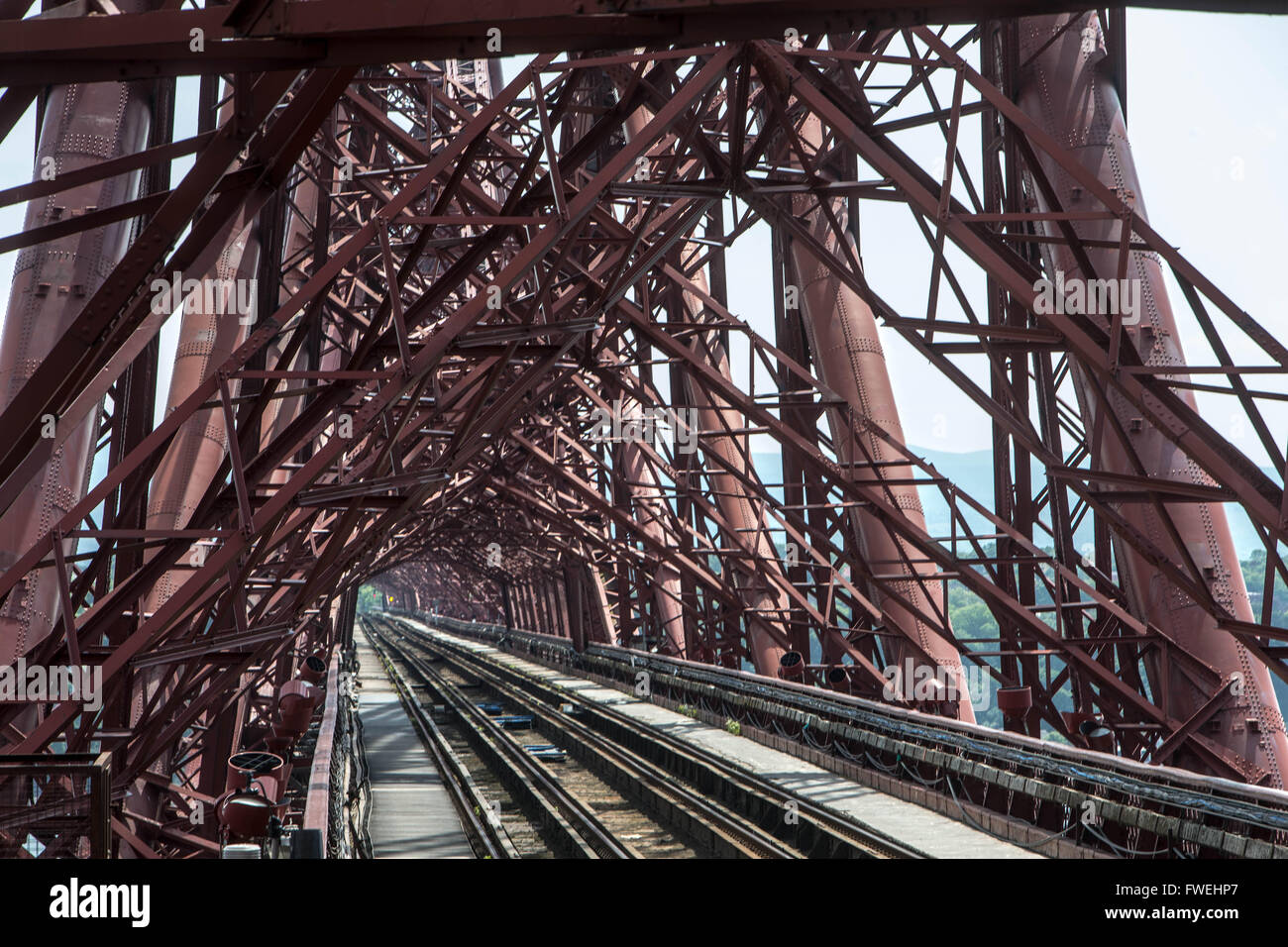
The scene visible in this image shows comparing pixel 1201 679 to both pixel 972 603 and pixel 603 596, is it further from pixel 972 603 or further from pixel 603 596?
pixel 972 603

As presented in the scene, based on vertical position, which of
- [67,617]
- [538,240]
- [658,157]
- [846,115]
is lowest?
[67,617]

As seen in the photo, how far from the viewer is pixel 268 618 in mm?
13484

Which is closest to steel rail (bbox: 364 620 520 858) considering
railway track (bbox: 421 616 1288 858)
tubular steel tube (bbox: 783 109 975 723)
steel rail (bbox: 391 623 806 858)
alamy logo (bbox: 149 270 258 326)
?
steel rail (bbox: 391 623 806 858)

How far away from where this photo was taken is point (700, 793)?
56.7 ft

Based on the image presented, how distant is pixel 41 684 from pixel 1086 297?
7.51 m

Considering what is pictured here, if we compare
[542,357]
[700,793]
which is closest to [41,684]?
[542,357]

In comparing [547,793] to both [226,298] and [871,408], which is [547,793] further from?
[226,298]

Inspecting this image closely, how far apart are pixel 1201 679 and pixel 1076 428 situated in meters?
3.65

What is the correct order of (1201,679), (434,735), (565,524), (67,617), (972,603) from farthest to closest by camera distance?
(972,603) < (565,524) < (434,735) < (1201,679) < (67,617)

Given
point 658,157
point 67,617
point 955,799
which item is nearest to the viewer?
point 67,617

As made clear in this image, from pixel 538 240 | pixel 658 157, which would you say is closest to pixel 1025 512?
pixel 658 157
